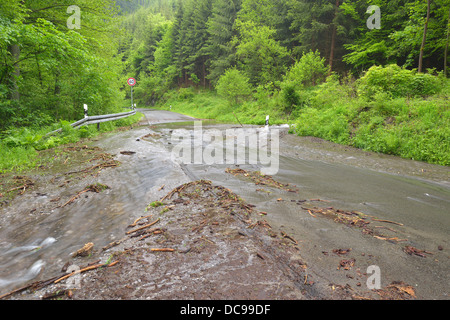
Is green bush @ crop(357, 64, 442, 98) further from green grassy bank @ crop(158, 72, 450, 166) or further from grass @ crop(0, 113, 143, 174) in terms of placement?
grass @ crop(0, 113, 143, 174)

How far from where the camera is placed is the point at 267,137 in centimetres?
1243

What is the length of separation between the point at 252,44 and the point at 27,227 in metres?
27.4

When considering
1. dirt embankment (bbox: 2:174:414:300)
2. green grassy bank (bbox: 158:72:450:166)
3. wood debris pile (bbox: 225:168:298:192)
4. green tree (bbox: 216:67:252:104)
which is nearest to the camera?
dirt embankment (bbox: 2:174:414:300)

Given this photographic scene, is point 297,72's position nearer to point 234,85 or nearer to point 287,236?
point 234,85

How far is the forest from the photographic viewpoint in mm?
8797

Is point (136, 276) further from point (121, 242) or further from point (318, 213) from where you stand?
point (318, 213)

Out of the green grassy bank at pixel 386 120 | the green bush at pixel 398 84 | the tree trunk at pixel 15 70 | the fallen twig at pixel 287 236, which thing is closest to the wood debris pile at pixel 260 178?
the fallen twig at pixel 287 236

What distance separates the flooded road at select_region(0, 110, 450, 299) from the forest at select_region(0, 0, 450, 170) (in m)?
3.04

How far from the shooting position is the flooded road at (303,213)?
104 inches

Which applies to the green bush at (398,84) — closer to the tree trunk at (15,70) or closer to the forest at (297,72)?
the forest at (297,72)

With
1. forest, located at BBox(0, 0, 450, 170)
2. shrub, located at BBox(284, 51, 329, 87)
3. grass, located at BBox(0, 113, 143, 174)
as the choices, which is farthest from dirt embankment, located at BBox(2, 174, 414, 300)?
shrub, located at BBox(284, 51, 329, 87)

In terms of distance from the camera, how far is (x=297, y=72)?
21.5 metres

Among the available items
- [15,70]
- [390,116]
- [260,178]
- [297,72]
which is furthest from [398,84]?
[15,70]

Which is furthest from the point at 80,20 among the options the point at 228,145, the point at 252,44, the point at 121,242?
the point at 252,44
